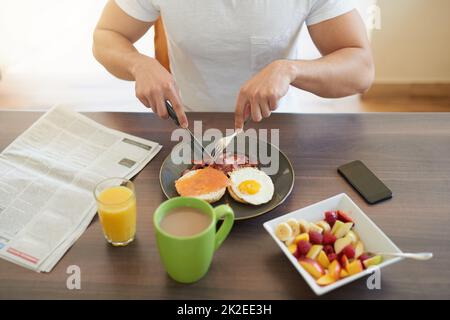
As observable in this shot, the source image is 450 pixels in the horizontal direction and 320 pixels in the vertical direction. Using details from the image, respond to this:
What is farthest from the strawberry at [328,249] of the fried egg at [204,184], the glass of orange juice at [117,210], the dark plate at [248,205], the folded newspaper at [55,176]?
the folded newspaper at [55,176]

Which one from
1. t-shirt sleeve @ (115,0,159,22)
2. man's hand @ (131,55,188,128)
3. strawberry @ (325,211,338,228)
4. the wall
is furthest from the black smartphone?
the wall

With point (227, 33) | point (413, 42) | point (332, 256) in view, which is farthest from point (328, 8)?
point (413, 42)

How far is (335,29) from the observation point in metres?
1.20

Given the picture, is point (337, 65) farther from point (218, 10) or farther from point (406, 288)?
point (406, 288)

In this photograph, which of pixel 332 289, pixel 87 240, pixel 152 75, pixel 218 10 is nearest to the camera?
pixel 332 289

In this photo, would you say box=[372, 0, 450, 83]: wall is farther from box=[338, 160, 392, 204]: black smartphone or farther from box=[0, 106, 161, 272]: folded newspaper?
box=[0, 106, 161, 272]: folded newspaper

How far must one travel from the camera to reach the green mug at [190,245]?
69cm

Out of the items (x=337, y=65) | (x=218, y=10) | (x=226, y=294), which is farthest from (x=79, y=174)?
(x=337, y=65)

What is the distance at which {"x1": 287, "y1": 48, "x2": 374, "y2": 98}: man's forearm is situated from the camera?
1096 mm

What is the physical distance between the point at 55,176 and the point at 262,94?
1.58 feet

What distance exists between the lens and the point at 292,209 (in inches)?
35.0

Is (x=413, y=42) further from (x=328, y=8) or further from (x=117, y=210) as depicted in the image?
(x=117, y=210)

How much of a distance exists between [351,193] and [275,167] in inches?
6.6

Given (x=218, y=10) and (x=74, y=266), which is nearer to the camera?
(x=74, y=266)
